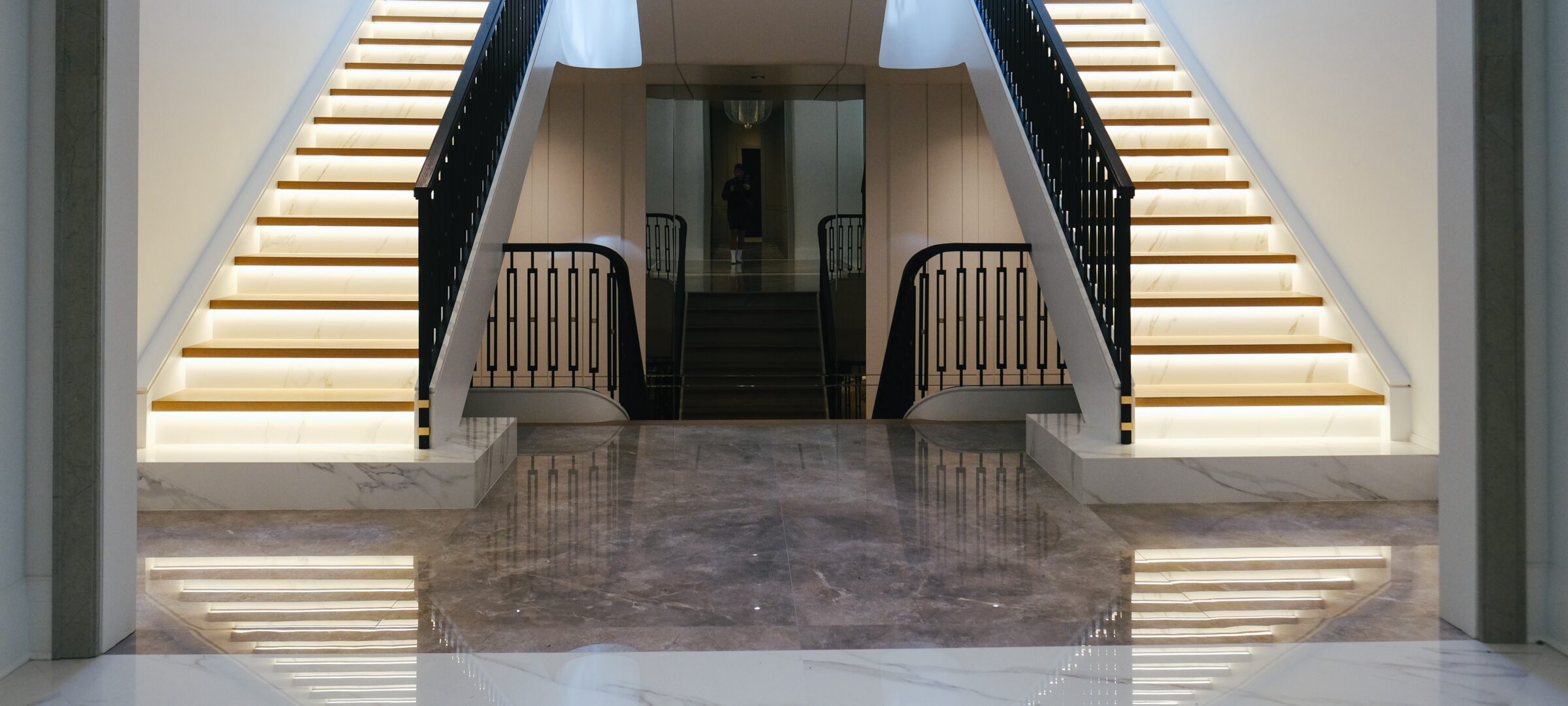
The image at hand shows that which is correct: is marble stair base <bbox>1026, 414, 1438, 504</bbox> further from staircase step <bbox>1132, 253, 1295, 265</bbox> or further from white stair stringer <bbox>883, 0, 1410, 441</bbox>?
staircase step <bbox>1132, 253, 1295, 265</bbox>

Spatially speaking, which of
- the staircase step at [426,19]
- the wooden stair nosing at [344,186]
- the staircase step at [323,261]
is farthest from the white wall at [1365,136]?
the staircase step at [426,19]

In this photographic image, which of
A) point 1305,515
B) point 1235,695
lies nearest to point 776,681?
point 1235,695

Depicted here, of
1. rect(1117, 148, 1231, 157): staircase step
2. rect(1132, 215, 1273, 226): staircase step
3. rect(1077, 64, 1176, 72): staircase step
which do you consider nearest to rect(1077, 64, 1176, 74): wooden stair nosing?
rect(1077, 64, 1176, 72): staircase step

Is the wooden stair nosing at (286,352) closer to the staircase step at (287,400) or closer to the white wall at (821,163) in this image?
the staircase step at (287,400)

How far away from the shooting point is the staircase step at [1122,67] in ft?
27.1

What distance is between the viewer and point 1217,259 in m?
6.33

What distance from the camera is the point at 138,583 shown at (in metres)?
3.55

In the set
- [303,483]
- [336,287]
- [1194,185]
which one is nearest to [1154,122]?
[1194,185]

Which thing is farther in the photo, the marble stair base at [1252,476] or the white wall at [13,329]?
the marble stair base at [1252,476]

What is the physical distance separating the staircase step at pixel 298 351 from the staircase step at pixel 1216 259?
3876mm

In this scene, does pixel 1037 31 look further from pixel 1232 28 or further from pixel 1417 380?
pixel 1417 380

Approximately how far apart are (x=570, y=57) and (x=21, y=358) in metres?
6.82

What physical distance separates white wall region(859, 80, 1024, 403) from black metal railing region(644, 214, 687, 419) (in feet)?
6.68

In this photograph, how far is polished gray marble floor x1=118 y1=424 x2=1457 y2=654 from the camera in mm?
3096
